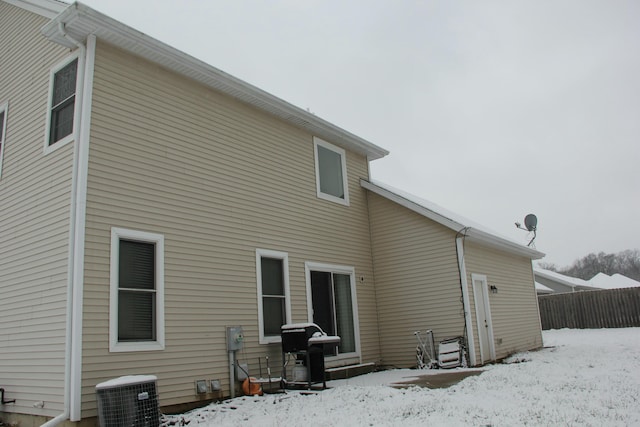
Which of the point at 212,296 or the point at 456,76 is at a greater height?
the point at 456,76

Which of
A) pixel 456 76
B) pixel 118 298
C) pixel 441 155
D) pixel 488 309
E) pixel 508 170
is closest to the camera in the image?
pixel 118 298

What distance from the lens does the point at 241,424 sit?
6602mm

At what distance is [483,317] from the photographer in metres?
12.6

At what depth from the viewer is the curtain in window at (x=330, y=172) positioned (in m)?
12.1

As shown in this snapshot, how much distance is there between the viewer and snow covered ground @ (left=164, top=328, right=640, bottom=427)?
625 centimetres

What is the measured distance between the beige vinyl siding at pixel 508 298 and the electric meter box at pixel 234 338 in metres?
5.44

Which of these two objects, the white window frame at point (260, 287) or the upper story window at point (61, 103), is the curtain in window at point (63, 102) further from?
the white window frame at point (260, 287)

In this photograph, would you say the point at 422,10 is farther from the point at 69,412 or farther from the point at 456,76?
the point at 69,412

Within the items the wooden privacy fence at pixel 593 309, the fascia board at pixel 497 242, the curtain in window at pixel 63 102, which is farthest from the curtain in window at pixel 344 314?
the wooden privacy fence at pixel 593 309

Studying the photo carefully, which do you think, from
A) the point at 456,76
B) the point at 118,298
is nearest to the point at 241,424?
the point at 118,298

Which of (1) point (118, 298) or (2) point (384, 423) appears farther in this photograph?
(1) point (118, 298)

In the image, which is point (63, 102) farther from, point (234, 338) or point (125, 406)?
point (125, 406)

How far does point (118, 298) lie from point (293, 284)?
3730 millimetres

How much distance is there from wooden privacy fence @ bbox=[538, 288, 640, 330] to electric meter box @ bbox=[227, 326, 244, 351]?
18.9 m
